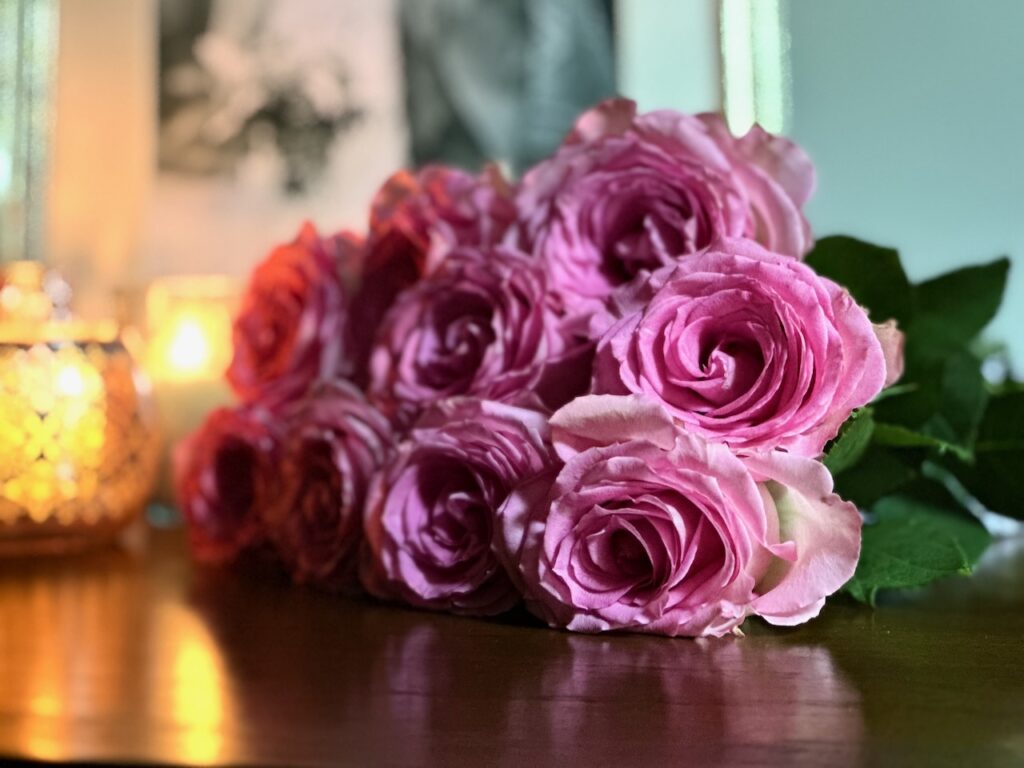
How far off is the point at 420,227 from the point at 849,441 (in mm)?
279

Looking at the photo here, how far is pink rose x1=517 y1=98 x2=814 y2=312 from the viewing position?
0.47 meters

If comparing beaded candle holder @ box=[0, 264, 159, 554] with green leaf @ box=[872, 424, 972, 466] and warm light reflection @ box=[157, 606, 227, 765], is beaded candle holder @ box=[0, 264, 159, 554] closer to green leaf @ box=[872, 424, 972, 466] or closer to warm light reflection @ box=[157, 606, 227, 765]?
warm light reflection @ box=[157, 606, 227, 765]

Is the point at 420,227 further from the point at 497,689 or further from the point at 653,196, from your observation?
the point at 497,689

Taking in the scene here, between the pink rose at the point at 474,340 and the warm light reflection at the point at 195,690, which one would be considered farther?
the pink rose at the point at 474,340

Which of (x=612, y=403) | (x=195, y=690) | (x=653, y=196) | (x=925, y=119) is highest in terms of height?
(x=925, y=119)

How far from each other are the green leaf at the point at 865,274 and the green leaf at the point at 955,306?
36 millimetres

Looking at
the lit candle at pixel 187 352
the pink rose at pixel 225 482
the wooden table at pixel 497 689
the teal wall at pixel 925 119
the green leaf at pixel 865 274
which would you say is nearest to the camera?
the wooden table at pixel 497 689

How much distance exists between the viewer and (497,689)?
1.14 feet

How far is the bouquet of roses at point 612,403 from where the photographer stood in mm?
390

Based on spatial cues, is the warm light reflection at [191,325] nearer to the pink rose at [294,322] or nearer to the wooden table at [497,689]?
the pink rose at [294,322]

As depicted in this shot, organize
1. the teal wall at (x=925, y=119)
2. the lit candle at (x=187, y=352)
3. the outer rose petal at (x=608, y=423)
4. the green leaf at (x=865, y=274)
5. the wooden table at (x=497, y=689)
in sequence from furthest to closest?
the lit candle at (x=187, y=352)
the teal wall at (x=925, y=119)
the green leaf at (x=865, y=274)
the outer rose petal at (x=608, y=423)
the wooden table at (x=497, y=689)

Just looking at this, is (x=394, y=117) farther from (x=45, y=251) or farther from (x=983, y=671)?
(x=983, y=671)

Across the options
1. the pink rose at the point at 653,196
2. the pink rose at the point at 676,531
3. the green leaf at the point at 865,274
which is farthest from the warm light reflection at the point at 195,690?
the green leaf at the point at 865,274

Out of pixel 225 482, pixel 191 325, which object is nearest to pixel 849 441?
pixel 225 482
